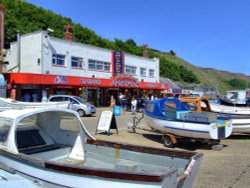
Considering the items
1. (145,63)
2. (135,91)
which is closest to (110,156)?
(135,91)

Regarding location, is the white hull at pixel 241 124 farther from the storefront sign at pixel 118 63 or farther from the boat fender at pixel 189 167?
the storefront sign at pixel 118 63

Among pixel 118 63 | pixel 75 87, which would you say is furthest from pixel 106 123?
pixel 118 63

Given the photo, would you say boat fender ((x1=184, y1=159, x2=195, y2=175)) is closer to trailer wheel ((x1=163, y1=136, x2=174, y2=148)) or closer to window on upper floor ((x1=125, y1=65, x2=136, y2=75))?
trailer wheel ((x1=163, y1=136, x2=174, y2=148))

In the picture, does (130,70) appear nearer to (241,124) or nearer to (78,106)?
(78,106)

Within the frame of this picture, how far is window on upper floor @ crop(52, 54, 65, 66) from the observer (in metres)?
33.0

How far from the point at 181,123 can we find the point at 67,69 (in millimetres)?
23976

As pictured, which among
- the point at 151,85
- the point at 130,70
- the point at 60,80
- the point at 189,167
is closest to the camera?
the point at 189,167

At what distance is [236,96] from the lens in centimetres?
4559

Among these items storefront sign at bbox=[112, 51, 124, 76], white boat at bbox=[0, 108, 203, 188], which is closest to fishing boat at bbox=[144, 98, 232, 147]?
white boat at bbox=[0, 108, 203, 188]

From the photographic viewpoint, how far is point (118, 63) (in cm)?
4166

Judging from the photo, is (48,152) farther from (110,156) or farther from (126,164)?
(126,164)

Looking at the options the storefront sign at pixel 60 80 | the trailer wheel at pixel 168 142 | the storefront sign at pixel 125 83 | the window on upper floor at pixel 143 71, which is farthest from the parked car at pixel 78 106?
the window on upper floor at pixel 143 71

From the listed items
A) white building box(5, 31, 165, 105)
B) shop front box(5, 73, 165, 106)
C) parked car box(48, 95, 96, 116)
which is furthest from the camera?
white building box(5, 31, 165, 105)

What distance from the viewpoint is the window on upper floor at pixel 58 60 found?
33000mm
